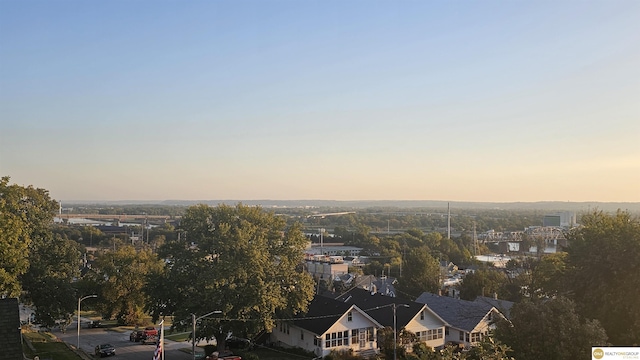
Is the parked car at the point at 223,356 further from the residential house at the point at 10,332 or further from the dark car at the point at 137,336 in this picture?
the residential house at the point at 10,332

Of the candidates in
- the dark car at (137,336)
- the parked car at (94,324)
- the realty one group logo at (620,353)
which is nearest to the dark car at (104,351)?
the dark car at (137,336)

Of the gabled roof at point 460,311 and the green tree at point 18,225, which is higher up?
the green tree at point 18,225

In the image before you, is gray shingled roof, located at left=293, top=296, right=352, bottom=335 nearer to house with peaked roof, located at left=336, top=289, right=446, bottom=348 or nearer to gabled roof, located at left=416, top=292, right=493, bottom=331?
house with peaked roof, located at left=336, top=289, right=446, bottom=348

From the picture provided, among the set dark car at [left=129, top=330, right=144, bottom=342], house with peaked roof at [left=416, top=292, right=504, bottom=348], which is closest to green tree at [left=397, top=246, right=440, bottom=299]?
house with peaked roof at [left=416, top=292, right=504, bottom=348]

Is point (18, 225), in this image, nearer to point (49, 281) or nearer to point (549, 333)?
point (49, 281)

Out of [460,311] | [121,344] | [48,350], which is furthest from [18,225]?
[460,311]
